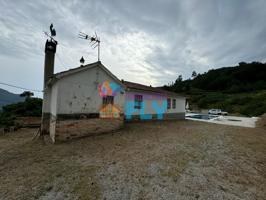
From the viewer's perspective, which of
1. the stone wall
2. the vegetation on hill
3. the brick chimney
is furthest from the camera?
the vegetation on hill

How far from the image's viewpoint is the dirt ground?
2.75 metres

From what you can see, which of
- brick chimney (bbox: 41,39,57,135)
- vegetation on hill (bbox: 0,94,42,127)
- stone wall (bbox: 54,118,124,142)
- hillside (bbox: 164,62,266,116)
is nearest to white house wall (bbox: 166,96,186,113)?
stone wall (bbox: 54,118,124,142)

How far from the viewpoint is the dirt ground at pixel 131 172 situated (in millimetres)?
2754

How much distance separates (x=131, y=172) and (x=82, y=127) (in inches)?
172

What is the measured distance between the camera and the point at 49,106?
312 inches

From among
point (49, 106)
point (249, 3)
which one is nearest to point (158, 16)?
point (249, 3)

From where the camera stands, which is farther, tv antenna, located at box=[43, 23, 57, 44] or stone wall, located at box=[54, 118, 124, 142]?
tv antenna, located at box=[43, 23, 57, 44]

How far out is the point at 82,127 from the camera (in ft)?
22.7

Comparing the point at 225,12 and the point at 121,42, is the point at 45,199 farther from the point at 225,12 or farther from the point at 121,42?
the point at 225,12

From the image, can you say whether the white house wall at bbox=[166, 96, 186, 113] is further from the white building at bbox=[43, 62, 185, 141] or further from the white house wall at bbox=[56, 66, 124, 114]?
the white house wall at bbox=[56, 66, 124, 114]

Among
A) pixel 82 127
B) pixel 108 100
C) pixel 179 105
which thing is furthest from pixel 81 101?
pixel 179 105

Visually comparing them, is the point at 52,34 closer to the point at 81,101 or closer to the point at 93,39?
the point at 93,39

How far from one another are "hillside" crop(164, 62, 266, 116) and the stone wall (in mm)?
27833

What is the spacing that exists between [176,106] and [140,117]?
243 inches
